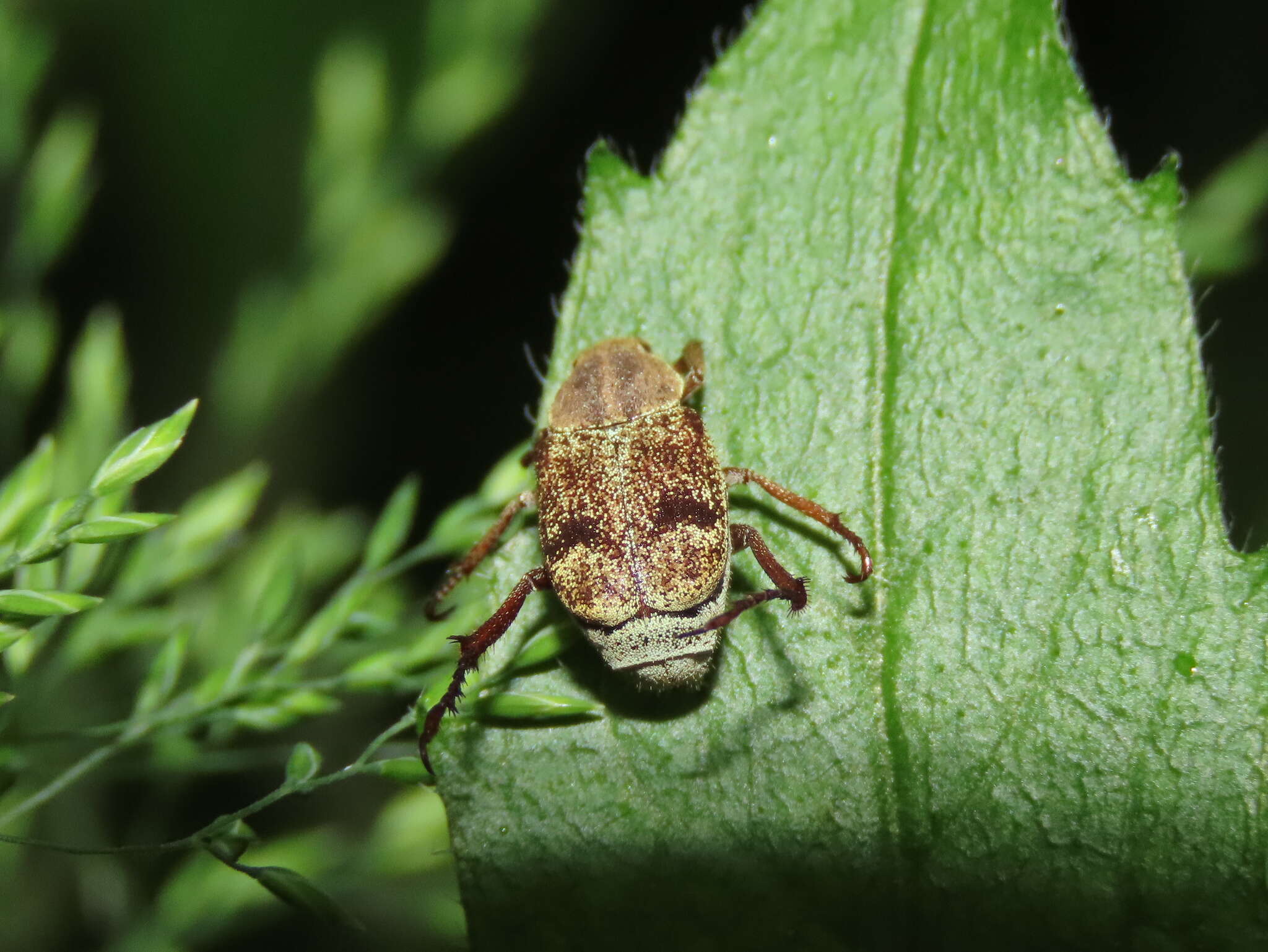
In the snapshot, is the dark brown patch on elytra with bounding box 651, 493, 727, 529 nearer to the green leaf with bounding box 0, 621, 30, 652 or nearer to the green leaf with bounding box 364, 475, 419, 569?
the green leaf with bounding box 364, 475, 419, 569

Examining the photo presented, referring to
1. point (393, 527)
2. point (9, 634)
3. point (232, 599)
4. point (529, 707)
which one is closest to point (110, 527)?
point (9, 634)

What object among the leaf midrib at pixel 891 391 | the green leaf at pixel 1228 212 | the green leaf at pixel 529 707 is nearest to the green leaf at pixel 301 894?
the green leaf at pixel 529 707

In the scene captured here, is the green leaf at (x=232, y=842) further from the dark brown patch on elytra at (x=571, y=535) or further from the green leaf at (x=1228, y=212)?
the green leaf at (x=1228, y=212)

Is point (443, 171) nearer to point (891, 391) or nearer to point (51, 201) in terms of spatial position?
point (51, 201)

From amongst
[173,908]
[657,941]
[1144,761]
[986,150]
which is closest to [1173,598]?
[1144,761]

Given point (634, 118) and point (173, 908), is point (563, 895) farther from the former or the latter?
point (634, 118)

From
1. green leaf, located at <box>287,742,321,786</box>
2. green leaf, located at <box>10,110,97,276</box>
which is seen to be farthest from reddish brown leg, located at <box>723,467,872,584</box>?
green leaf, located at <box>10,110,97,276</box>
